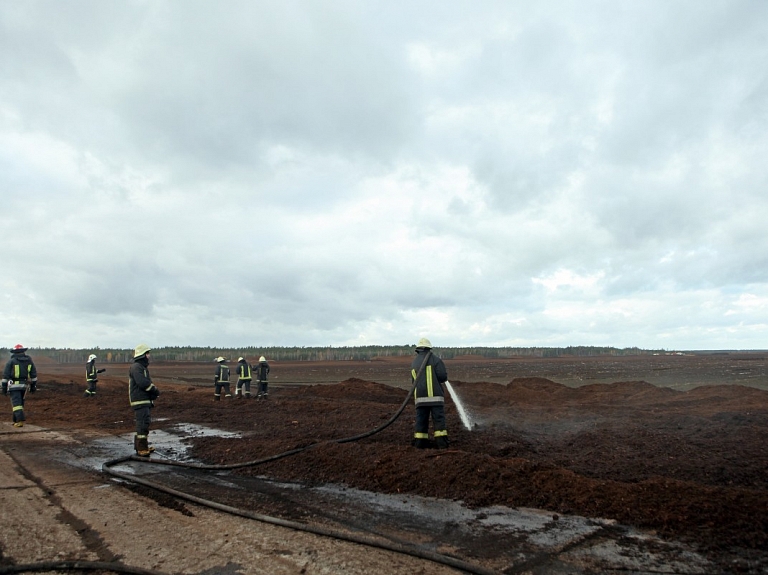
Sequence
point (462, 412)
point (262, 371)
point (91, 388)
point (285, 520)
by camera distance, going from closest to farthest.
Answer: point (285, 520), point (462, 412), point (91, 388), point (262, 371)

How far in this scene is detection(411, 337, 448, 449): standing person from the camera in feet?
31.1

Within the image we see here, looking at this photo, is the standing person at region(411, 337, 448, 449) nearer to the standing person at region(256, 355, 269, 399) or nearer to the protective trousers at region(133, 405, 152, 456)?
the protective trousers at region(133, 405, 152, 456)

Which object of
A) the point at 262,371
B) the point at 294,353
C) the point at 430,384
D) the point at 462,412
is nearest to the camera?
the point at 430,384

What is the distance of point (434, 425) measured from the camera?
31.3 feet

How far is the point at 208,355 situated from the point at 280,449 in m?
76.0

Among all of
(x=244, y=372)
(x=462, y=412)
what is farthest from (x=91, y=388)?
(x=462, y=412)

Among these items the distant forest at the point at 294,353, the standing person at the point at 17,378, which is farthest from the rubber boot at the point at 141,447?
the distant forest at the point at 294,353

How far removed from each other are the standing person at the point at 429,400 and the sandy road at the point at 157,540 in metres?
4.29

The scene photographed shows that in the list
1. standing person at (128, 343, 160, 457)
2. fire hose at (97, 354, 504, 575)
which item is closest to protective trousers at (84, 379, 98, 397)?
standing person at (128, 343, 160, 457)

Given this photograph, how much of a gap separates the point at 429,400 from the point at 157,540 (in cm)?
528

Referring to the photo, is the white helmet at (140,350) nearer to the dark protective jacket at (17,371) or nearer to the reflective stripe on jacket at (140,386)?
the reflective stripe on jacket at (140,386)

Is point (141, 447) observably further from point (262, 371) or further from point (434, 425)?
point (262, 371)

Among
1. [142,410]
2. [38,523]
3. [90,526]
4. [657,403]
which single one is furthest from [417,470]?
[657,403]

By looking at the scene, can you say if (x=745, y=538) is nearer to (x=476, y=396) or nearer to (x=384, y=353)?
(x=476, y=396)
